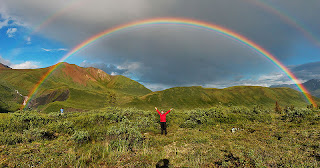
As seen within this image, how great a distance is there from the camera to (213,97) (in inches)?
5138

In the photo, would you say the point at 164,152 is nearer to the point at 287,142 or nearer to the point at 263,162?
the point at 263,162

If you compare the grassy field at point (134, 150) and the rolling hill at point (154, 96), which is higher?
the rolling hill at point (154, 96)

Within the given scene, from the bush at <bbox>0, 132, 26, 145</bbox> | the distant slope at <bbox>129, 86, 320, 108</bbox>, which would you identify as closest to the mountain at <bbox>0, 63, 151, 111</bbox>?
the distant slope at <bbox>129, 86, 320, 108</bbox>

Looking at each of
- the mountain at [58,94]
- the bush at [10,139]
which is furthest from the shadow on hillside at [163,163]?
the mountain at [58,94]

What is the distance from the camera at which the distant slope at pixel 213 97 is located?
11369 centimetres

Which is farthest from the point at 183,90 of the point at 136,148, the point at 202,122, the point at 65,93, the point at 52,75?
the point at 52,75

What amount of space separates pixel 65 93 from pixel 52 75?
12127 centimetres

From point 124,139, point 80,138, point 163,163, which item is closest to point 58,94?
point 80,138

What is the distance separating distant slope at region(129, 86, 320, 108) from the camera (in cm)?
11369

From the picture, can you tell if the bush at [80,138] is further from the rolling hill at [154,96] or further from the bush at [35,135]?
the rolling hill at [154,96]

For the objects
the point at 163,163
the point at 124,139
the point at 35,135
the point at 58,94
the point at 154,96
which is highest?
the point at 58,94

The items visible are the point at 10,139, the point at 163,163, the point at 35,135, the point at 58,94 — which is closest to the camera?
the point at 163,163

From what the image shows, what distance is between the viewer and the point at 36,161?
7.22m

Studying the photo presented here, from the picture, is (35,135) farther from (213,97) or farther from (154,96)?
(213,97)
